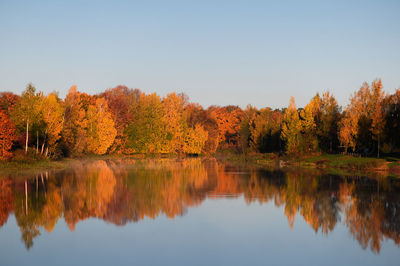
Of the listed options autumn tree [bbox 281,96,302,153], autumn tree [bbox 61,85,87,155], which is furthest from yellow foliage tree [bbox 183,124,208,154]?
autumn tree [bbox 61,85,87,155]

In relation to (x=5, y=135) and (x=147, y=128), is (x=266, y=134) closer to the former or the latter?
(x=147, y=128)

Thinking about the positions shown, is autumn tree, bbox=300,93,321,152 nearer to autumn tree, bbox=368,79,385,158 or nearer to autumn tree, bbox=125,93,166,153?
autumn tree, bbox=368,79,385,158

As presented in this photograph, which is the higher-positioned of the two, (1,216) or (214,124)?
(214,124)

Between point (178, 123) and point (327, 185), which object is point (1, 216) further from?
point (178, 123)

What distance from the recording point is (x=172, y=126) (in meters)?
78.9

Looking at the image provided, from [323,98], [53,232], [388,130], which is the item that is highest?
[323,98]

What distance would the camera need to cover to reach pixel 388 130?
47.3 metres

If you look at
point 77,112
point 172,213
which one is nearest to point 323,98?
point 77,112

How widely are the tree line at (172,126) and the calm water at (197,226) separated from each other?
2268cm

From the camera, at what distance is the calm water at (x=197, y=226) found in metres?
10.6

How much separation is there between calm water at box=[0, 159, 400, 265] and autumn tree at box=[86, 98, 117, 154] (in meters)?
38.7

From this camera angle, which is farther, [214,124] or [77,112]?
[214,124]

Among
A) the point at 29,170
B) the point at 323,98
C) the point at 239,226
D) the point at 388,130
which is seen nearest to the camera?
the point at 239,226

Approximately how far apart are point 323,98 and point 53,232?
57072 mm
